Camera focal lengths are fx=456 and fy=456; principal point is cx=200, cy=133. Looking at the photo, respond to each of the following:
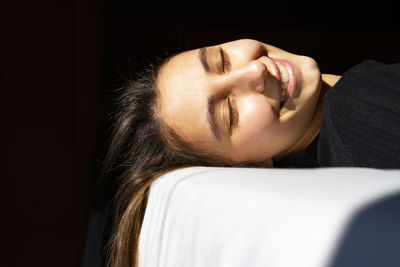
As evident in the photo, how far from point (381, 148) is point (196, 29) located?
3.57ft

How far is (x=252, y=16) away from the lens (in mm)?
1707

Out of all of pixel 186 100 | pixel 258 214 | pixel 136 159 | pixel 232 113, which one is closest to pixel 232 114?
pixel 232 113

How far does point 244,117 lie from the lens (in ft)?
3.19

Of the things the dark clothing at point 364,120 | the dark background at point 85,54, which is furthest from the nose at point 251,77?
the dark background at point 85,54

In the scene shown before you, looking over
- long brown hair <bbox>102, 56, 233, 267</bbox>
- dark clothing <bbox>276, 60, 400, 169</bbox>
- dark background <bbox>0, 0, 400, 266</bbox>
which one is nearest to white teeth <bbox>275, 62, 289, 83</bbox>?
dark clothing <bbox>276, 60, 400, 169</bbox>

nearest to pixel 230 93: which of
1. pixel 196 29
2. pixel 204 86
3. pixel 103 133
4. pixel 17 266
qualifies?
pixel 204 86

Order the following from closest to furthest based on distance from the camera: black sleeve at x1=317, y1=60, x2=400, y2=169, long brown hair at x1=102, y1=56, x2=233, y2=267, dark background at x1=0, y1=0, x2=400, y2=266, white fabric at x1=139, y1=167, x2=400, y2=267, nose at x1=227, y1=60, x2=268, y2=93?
white fabric at x1=139, y1=167, x2=400, y2=267, black sleeve at x1=317, y1=60, x2=400, y2=169, nose at x1=227, y1=60, x2=268, y2=93, long brown hair at x1=102, y1=56, x2=233, y2=267, dark background at x1=0, y1=0, x2=400, y2=266

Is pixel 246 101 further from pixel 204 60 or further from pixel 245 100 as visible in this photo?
pixel 204 60

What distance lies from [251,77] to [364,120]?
0.82ft

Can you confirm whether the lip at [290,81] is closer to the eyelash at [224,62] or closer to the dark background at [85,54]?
the eyelash at [224,62]

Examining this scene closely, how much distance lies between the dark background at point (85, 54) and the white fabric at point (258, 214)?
26.9 inches

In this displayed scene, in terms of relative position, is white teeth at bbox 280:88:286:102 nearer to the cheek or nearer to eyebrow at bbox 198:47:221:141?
the cheek

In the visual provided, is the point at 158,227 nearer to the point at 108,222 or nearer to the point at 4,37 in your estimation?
the point at 108,222

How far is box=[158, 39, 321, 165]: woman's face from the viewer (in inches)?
38.1
